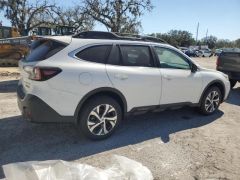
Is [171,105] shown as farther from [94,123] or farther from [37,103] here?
[37,103]

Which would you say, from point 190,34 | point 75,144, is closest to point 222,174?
point 75,144

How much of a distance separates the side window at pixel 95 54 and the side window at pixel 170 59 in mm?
1124

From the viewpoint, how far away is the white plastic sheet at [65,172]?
308cm

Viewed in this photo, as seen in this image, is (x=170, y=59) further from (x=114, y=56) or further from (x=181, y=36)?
(x=181, y=36)

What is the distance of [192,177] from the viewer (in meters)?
3.83

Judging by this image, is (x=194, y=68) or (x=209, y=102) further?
(x=209, y=102)

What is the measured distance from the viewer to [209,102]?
652cm

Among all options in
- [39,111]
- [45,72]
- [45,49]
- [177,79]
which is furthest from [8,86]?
[177,79]

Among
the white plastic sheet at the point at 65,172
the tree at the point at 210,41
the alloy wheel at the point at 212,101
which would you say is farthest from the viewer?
the tree at the point at 210,41

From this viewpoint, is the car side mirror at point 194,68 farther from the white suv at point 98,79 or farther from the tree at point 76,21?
the tree at point 76,21

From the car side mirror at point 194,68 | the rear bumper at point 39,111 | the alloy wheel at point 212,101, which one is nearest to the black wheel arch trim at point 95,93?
the rear bumper at point 39,111

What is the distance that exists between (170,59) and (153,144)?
5.82 feet

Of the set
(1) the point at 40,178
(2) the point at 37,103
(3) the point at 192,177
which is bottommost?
(3) the point at 192,177

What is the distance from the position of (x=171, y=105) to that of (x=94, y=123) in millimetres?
1744
